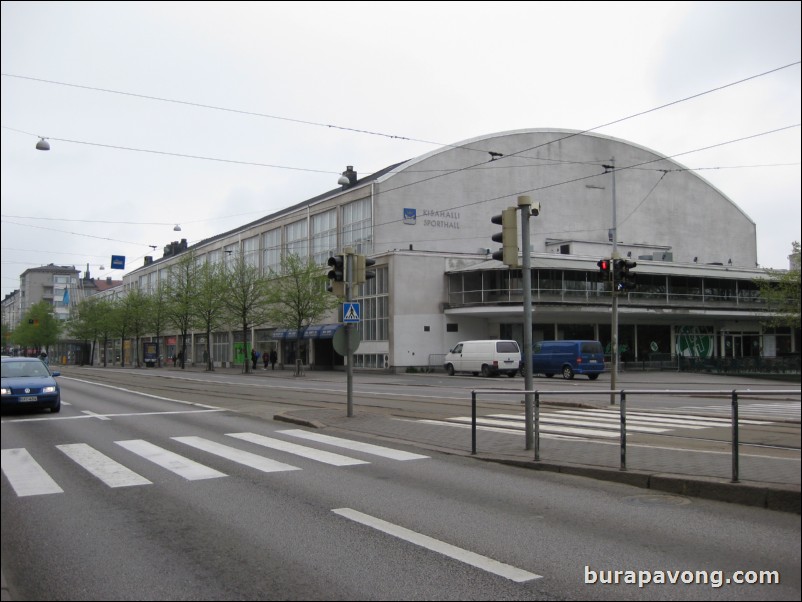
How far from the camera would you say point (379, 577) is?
5.01 meters

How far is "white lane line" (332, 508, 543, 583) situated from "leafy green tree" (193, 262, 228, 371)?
51.7 metres

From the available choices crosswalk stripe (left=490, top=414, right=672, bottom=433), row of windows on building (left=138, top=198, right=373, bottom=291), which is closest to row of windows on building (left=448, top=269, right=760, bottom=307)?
row of windows on building (left=138, top=198, right=373, bottom=291)

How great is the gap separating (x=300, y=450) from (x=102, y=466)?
3022 millimetres

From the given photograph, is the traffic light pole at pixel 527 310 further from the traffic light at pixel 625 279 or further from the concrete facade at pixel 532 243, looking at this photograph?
the concrete facade at pixel 532 243

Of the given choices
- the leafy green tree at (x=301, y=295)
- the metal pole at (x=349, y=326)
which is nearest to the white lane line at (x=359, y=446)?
the metal pole at (x=349, y=326)

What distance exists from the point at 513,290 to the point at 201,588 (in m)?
41.1

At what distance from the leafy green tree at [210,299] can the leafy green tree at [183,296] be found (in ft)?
4.30

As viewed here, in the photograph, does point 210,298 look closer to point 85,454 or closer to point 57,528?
point 85,454

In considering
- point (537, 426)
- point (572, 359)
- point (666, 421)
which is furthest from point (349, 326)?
point (572, 359)

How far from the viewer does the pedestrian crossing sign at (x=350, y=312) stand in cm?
1580

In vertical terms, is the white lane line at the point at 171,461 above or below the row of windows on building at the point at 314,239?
below

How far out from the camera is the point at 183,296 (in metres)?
63.9

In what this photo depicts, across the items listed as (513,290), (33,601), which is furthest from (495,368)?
(33,601)

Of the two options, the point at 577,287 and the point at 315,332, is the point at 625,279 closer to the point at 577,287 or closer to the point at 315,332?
the point at 577,287
